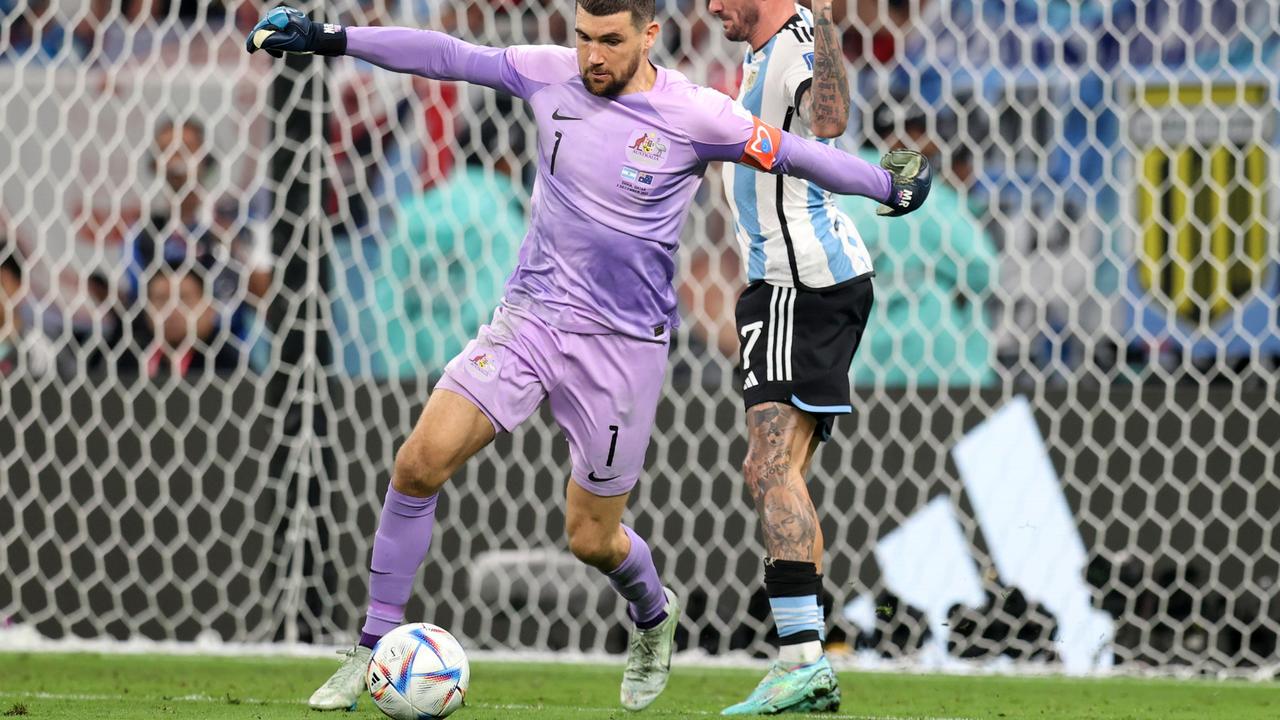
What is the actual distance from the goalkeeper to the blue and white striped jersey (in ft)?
1.22

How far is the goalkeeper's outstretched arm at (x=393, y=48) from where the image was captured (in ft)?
12.8

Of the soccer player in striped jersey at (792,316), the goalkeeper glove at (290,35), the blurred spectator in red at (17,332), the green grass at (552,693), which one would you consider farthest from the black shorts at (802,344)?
the blurred spectator in red at (17,332)

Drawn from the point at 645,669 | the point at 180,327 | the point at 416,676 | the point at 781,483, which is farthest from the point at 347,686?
the point at 180,327

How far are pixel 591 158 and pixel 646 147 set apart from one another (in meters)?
0.13

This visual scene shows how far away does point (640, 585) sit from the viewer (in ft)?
14.8

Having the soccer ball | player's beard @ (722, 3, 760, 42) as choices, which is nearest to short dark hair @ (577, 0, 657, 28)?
player's beard @ (722, 3, 760, 42)

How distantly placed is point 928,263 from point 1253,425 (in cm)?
128

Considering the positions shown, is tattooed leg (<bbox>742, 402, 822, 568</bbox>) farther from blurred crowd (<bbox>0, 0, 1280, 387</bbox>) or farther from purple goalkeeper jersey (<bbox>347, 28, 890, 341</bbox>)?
blurred crowd (<bbox>0, 0, 1280, 387</bbox>)

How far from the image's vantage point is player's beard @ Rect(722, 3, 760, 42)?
14.7 ft

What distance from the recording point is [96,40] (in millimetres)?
6711

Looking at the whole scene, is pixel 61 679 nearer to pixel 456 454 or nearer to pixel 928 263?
pixel 456 454

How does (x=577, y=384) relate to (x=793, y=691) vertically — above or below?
above

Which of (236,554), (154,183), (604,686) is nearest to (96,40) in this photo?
(154,183)

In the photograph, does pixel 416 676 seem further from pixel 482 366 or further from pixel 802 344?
pixel 802 344
